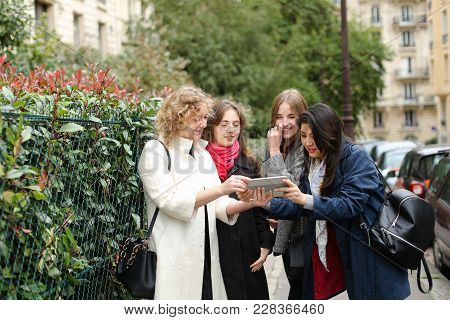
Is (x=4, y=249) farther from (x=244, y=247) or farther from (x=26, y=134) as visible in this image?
(x=244, y=247)

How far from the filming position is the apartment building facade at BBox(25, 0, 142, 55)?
2314 centimetres

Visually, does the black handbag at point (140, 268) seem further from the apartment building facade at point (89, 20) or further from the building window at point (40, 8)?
the building window at point (40, 8)

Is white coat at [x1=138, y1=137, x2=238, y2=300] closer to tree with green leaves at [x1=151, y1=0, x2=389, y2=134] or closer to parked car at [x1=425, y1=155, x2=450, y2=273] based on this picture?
parked car at [x1=425, y1=155, x2=450, y2=273]

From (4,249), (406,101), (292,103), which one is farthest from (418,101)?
(4,249)

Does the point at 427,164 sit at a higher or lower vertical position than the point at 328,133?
lower

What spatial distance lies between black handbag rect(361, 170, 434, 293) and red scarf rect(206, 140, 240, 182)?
1044 mm

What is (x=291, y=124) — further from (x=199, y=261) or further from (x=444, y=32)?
(x=444, y=32)


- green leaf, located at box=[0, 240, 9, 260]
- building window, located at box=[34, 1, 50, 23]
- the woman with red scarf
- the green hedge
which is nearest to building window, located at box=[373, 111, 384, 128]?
building window, located at box=[34, 1, 50, 23]

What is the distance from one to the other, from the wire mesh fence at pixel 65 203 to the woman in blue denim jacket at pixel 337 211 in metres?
1.14

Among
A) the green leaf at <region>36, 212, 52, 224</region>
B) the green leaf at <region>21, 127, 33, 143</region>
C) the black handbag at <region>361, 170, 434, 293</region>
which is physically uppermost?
the green leaf at <region>21, 127, 33, 143</region>

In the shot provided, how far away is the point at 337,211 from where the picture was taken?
4.04 metres

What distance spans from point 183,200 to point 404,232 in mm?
1225
